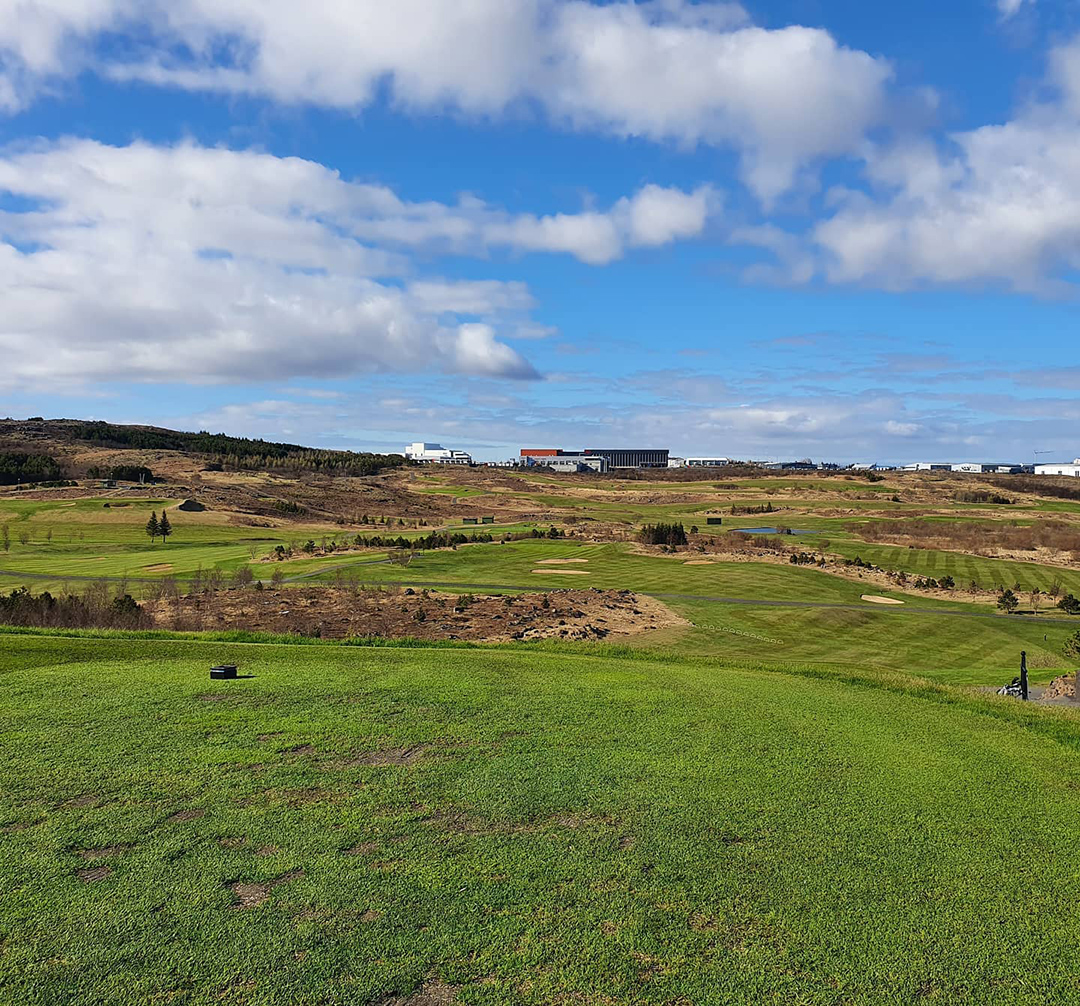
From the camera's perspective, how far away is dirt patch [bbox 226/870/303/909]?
19.1 ft

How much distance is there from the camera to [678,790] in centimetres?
809

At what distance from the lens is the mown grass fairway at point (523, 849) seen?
512cm

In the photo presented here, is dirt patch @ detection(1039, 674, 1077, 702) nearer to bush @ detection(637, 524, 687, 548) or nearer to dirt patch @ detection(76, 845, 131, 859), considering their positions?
dirt patch @ detection(76, 845, 131, 859)

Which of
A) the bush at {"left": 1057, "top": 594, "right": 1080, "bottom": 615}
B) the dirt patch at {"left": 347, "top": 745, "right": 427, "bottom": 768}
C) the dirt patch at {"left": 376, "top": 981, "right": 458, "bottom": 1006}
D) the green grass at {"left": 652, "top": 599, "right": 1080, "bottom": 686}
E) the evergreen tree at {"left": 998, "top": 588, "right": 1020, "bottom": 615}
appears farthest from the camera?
the bush at {"left": 1057, "top": 594, "right": 1080, "bottom": 615}

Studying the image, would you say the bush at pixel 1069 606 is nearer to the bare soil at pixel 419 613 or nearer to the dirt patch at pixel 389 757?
the bare soil at pixel 419 613

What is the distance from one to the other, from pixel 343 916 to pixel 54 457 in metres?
173

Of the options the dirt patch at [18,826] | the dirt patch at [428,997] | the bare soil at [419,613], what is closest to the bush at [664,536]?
the bare soil at [419,613]

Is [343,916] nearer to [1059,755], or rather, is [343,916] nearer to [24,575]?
[1059,755]

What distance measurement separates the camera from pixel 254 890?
19.7ft

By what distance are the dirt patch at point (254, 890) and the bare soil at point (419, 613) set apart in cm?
2620

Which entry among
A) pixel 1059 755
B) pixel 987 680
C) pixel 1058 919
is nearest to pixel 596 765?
pixel 1058 919

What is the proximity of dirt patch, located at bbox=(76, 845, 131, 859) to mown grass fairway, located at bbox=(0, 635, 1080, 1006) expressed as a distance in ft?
0.12

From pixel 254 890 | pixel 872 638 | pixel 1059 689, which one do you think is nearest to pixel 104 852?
pixel 254 890

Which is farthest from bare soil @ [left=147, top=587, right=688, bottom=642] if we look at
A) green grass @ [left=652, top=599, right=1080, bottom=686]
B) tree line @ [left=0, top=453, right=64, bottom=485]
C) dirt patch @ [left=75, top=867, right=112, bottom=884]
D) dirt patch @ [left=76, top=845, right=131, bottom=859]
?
tree line @ [left=0, top=453, right=64, bottom=485]
